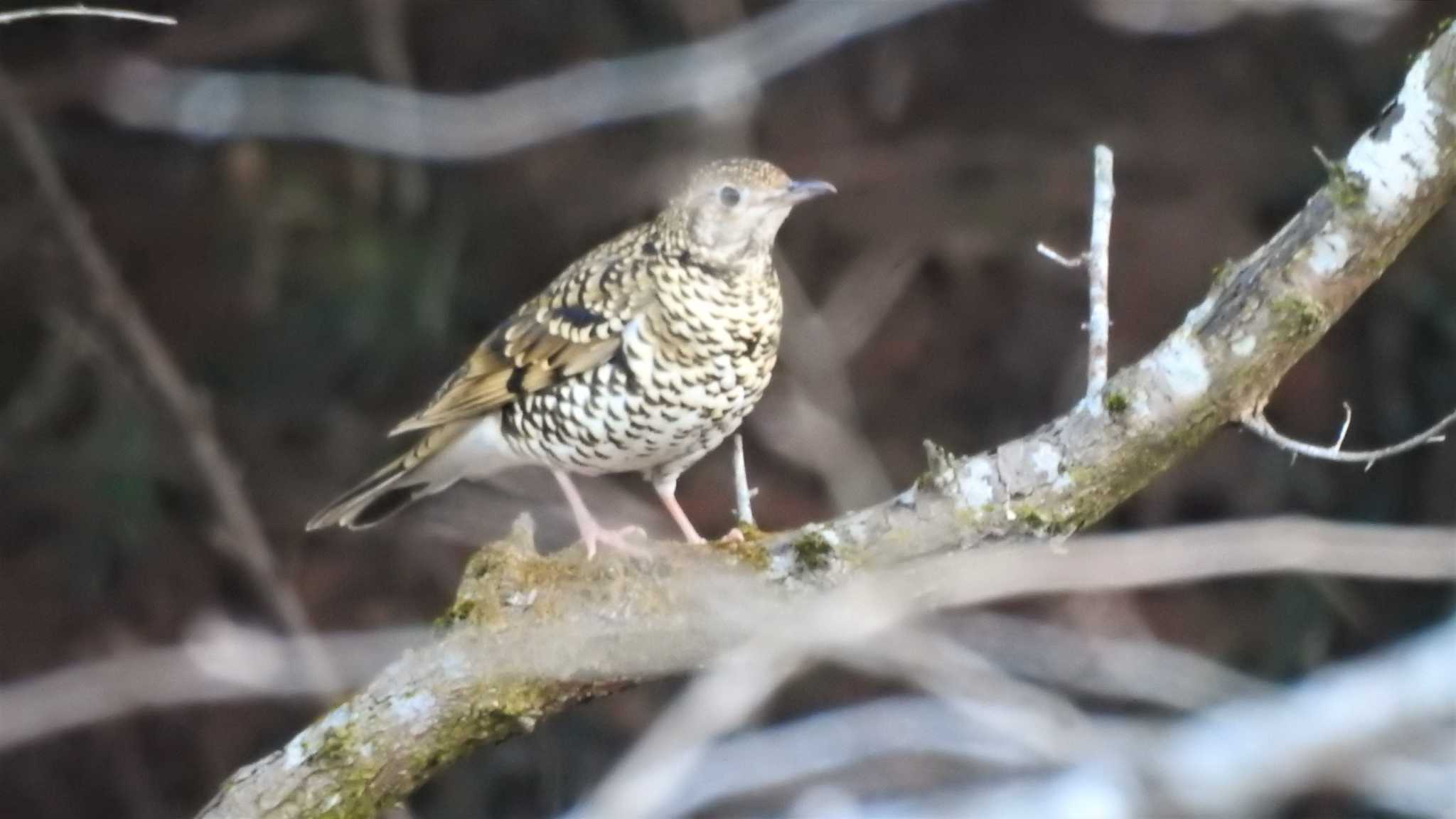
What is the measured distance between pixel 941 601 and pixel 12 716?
9.27ft

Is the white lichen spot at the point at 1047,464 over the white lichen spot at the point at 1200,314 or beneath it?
beneath

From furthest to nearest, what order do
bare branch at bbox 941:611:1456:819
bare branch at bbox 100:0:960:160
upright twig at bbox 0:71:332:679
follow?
upright twig at bbox 0:71:332:679 < bare branch at bbox 100:0:960:160 < bare branch at bbox 941:611:1456:819

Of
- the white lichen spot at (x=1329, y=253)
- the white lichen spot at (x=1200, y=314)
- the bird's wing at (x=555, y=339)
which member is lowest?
the white lichen spot at (x=1200, y=314)

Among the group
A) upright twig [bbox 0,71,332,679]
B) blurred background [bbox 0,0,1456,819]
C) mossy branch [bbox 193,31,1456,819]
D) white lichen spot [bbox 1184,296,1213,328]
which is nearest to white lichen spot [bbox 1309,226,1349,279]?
mossy branch [bbox 193,31,1456,819]

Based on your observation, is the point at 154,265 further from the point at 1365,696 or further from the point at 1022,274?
the point at 1365,696

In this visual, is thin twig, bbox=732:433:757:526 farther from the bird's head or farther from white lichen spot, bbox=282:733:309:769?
white lichen spot, bbox=282:733:309:769

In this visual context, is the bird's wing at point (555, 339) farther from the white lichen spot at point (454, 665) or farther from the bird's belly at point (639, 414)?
the white lichen spot at point (454, 665)

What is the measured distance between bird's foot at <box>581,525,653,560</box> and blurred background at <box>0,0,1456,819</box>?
181 centimetres

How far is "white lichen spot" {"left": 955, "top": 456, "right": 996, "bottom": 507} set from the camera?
2.67 meters

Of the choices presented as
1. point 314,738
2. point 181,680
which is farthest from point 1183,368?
point 181,680

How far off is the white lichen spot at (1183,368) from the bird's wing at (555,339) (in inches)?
39.7

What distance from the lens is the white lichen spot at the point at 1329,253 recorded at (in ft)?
8.20

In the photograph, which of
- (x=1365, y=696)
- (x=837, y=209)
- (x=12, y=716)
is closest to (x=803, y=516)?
(x=837, y=209)

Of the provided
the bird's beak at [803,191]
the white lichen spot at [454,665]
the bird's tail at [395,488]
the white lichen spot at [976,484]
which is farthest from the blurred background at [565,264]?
the white lichen spot at [454,665]
